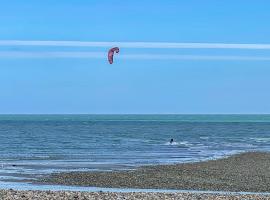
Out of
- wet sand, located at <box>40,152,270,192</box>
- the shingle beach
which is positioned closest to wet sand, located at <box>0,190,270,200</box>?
the shingle beach

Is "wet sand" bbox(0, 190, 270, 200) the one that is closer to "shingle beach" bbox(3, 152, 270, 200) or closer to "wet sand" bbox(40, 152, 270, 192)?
"shingle beach" bbox(3, 152, 270, 200)

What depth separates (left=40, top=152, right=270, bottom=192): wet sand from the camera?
2875 centimetres

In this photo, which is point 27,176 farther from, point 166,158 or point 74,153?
point 74,153

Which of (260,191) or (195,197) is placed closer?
(195,197)

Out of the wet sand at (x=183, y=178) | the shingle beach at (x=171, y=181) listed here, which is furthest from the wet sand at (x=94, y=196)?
the wet sand at (x=183, y=178)

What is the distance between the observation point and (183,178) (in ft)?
103

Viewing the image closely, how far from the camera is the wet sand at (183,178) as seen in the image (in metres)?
28.7

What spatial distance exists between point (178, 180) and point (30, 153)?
21873 mm

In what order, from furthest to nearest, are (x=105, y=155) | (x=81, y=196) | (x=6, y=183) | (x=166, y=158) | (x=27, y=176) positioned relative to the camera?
(x=105, y=155) → (x=166, y=158) → (x=27, y=176) → (x=6, y=183) → (x=81, y=196)

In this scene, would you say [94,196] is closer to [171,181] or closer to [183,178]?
[171,181]

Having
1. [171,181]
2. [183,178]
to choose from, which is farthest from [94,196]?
[183,178]

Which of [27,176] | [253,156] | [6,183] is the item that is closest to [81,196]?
[6,183]

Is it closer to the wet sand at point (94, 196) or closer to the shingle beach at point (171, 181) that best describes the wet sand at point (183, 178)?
the shingle beach at point (171, 181)

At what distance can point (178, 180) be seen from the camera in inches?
1211
